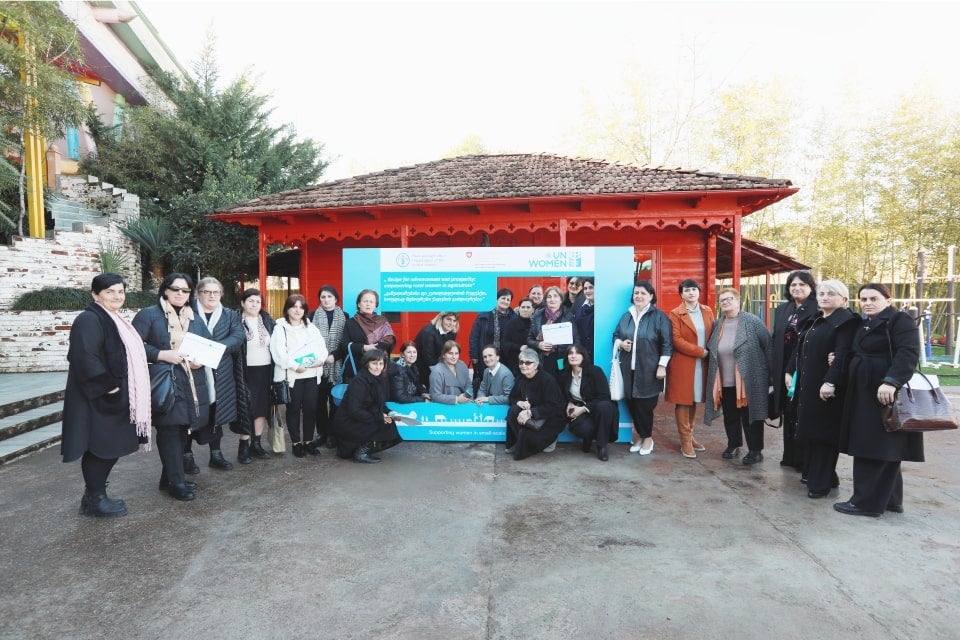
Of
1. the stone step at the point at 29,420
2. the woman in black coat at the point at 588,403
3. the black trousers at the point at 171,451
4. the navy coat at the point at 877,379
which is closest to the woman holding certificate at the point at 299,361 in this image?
the black trousers at the point at 171,451

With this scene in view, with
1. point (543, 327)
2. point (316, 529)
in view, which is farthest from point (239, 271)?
point (316, 529)

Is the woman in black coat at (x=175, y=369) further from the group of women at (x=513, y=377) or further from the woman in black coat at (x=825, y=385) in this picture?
the woman in black coat at (x=825, y=385)

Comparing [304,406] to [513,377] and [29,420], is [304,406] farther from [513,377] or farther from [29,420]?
[29,420]

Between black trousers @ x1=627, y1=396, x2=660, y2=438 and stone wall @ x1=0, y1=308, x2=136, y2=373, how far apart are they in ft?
30.2

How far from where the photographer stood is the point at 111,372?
11.4 ft

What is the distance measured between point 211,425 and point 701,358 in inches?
173

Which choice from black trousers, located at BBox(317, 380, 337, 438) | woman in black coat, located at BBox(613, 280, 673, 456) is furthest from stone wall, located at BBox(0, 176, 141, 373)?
woman in black coat, located at BBox(613, 280, 673, 456)

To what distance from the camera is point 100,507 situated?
3.66 m

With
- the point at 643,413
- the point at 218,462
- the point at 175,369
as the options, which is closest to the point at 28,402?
the point at 218,462

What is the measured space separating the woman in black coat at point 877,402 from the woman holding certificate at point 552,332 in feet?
7.87

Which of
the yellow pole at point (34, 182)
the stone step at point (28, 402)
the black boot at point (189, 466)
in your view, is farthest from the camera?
the yellow pole at point (34, 182)

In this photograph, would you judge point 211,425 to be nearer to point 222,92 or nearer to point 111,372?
point 111,372

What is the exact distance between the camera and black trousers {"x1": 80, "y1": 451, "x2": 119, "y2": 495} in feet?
11.8

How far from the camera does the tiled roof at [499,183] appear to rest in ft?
28.9
